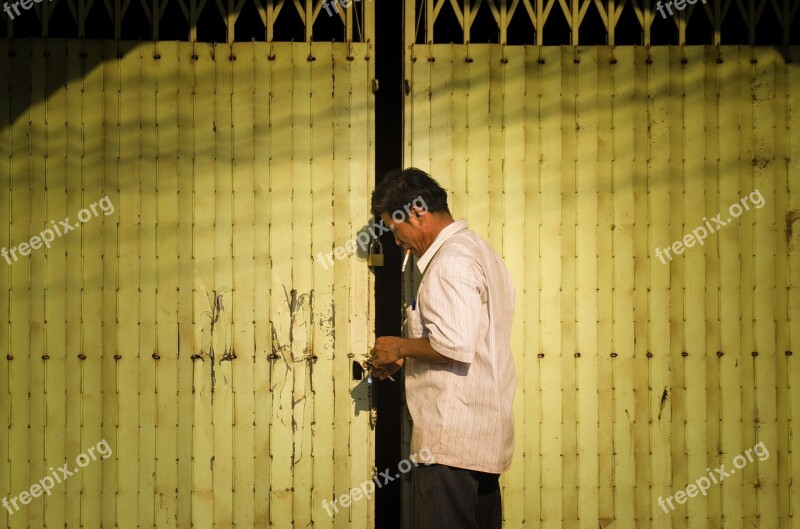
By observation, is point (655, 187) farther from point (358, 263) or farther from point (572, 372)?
point (358, 263)

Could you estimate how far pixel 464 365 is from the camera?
264 centimetres

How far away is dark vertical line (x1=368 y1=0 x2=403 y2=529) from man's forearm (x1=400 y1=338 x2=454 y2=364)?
132cm

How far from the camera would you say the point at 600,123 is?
350 centimetres

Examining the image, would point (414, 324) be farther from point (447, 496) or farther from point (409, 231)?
point (447, 496)

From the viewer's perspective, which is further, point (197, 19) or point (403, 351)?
point (197, 19)

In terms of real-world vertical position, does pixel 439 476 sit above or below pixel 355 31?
below

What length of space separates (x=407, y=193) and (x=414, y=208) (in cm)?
8

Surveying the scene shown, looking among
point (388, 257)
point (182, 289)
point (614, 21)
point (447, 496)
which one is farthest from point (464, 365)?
point (614, 21)

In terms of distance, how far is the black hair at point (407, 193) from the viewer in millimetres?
2799

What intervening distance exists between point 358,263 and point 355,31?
4.39 ft

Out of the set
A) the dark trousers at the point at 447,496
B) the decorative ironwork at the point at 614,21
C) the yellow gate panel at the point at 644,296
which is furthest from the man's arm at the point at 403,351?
the decorative ironwork at the point at 614,21

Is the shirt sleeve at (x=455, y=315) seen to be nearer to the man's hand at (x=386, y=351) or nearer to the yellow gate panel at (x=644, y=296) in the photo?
the man's hand at (x=386, y=351)

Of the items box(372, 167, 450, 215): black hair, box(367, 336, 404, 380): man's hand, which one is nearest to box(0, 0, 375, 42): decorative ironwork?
box(372, 167, 450, 215): black hair

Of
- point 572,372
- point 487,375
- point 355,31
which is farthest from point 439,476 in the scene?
point 355,31
